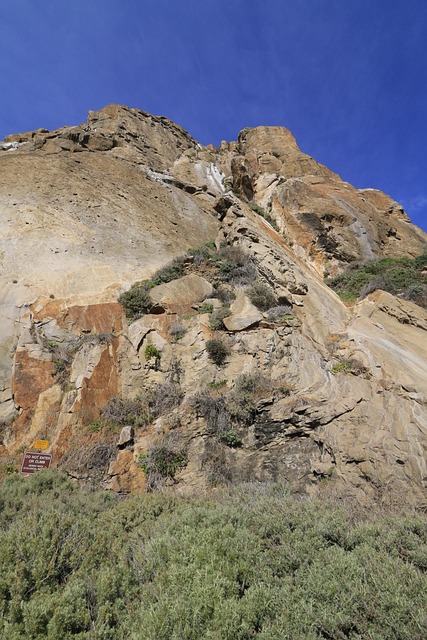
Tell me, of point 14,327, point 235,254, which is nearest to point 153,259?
point 235,254

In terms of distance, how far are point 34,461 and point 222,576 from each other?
5781mm

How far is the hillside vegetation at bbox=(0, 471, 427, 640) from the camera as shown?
2.51 m

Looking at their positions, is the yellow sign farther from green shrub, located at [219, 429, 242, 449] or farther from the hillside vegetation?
green shrub, located at [219, 429, 242, 449]

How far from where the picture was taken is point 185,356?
9594 mm

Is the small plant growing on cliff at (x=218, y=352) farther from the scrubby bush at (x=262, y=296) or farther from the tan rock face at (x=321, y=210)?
the tan rock face at (x=321, y=210)

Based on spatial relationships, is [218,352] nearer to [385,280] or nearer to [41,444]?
[41,444]

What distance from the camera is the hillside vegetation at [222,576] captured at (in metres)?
2.51

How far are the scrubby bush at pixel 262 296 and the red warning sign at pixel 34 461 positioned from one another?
23.6ft

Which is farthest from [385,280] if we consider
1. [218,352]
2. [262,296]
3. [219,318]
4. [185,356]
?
[185,356]

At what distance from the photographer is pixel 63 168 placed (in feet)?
61.0

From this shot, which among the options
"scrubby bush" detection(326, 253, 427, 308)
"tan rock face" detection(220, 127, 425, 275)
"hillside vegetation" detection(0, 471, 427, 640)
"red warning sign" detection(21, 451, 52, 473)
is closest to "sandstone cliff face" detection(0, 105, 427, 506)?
"red warning sign" detection(21, 451, 52, 473)

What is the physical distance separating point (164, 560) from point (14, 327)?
938cm

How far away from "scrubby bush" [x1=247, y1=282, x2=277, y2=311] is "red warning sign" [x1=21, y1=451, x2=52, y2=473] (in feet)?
23.6

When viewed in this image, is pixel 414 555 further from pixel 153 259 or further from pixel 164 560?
pixel 153 259
